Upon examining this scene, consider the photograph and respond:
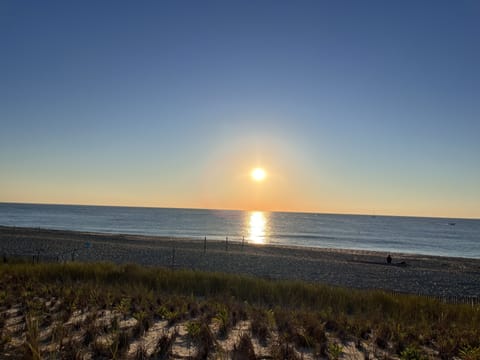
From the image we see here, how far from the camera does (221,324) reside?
657 centimetres

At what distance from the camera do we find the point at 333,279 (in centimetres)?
2167

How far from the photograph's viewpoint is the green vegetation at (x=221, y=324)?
522 cm

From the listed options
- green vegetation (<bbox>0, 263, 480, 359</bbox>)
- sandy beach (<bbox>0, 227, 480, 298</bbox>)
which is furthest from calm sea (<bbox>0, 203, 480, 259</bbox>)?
green vegetation (<bbox>0, 263, 480, 359</bbox>)

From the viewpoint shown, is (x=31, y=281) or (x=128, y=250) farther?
(x=128, y=250)

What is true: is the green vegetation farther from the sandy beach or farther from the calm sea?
the calm sea

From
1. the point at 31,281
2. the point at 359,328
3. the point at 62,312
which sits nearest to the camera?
the point at 359,328

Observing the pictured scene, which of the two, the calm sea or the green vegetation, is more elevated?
the green vegetation

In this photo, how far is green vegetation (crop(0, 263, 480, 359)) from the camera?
5.22 metres

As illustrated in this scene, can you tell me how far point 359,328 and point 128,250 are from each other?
29.0 meters

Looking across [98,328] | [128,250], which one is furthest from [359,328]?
[128,250]

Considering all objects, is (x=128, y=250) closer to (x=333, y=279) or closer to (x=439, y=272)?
(x=333, y=279)

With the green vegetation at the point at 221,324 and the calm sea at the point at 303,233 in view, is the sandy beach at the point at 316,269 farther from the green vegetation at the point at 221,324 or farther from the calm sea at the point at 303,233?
the calm sea at the point at 303,233

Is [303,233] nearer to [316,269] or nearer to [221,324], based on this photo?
[316,269]

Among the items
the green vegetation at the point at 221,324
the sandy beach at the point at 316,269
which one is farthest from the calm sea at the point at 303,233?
the green vegetation at the point at 221,324
